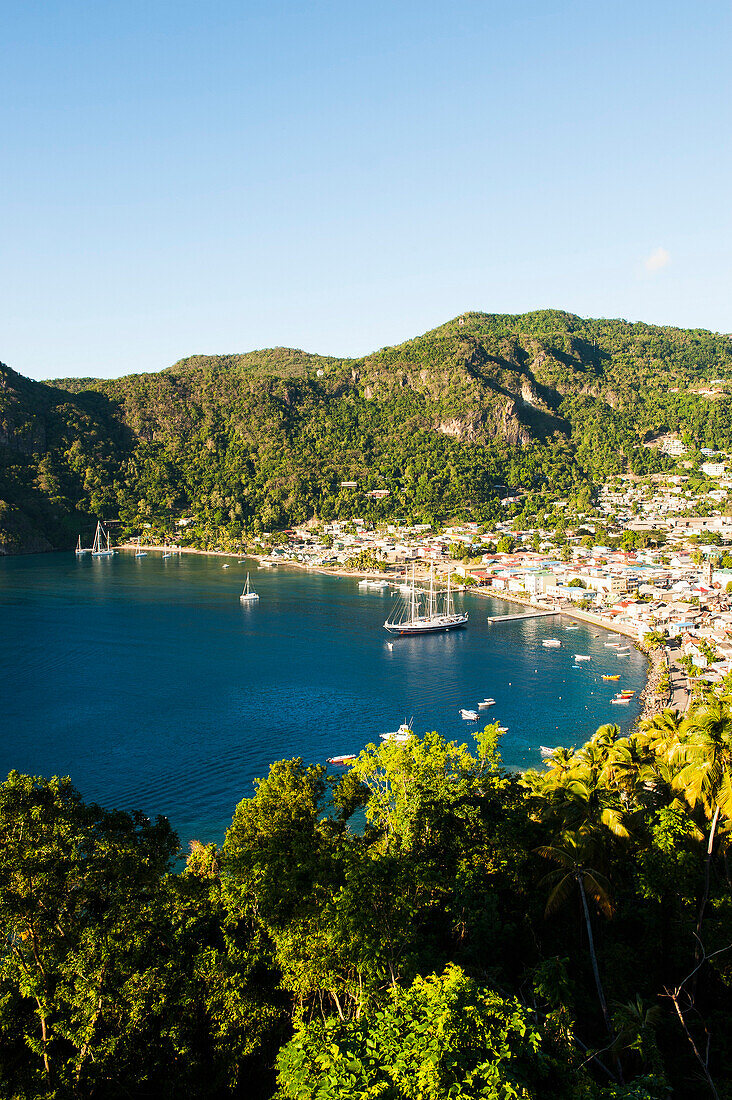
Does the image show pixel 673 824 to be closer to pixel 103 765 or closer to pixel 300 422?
pixel 103 765

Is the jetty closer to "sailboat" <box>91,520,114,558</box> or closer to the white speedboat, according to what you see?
the white speedboat

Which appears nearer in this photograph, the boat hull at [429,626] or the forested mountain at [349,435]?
the boat hull at [429,626]

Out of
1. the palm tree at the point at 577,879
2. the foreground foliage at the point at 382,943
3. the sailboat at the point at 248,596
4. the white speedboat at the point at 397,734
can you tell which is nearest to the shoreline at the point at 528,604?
the white speedboat at the point at 397,734

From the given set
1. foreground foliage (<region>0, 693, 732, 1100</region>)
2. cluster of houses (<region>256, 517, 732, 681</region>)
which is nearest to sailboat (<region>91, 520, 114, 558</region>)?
cluster of houses (<region>256, 517, 732, 681</region>)

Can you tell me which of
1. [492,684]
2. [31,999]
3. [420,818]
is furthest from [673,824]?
[492,684]

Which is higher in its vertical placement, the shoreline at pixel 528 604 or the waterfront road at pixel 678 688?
the shoreline at pixel 528 604

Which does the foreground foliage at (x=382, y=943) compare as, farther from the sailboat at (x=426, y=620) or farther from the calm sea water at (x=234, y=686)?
the sailboat at (x=426, y=620)

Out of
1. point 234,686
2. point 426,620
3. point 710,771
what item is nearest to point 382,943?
point 710,771

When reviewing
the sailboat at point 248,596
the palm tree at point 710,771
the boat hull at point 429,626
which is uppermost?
the palm tree at point 710,771
